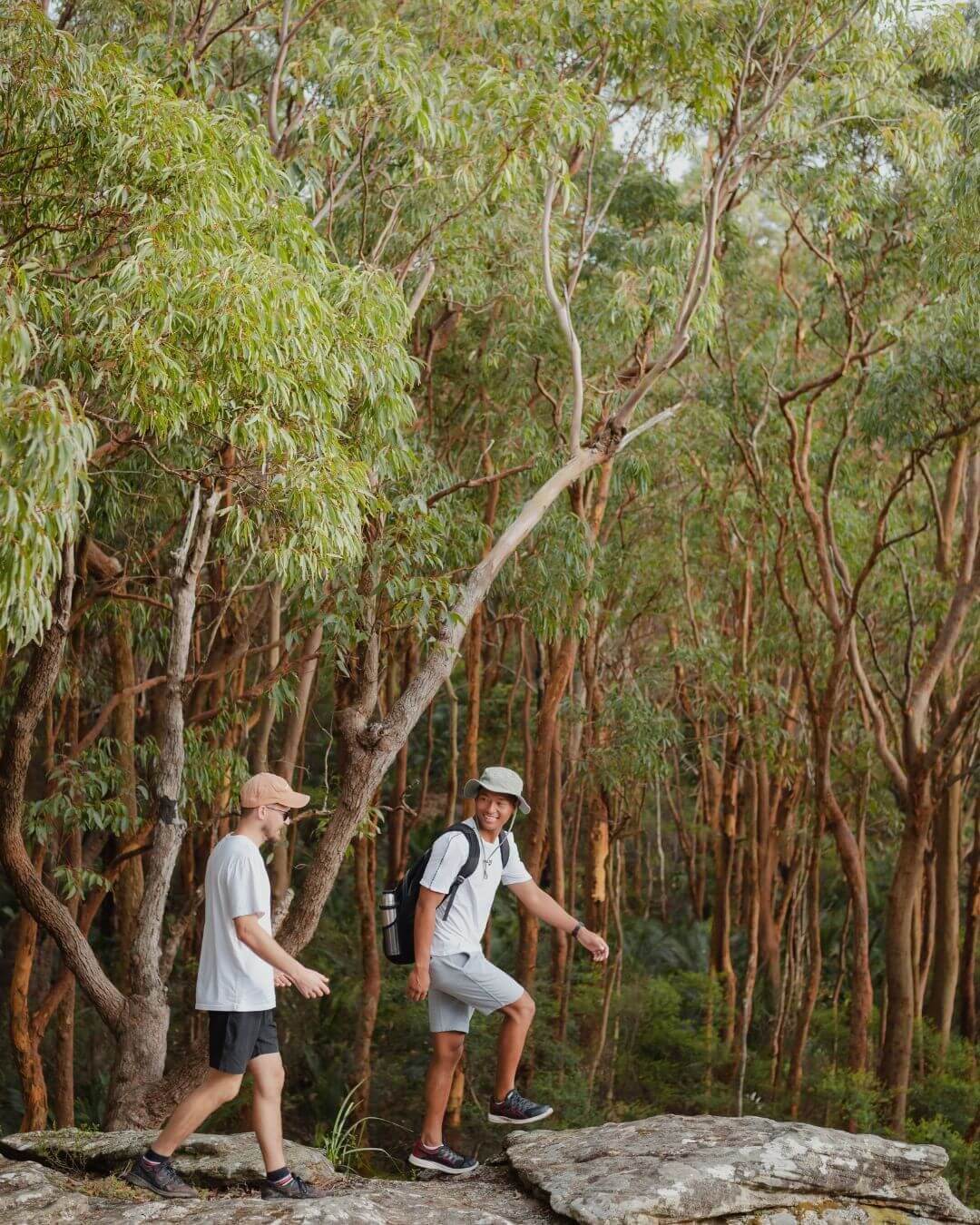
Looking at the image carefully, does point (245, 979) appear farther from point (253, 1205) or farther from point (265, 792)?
point (253, 1205)

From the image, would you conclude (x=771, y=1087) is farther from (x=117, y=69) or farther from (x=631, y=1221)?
(x=117, y=69)

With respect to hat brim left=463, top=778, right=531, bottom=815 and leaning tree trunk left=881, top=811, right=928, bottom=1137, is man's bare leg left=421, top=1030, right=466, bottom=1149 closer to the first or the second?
hat brim left=463, top=778, right=531, bottom=815

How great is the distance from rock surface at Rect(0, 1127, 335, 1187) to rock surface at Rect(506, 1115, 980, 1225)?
90 centimetres

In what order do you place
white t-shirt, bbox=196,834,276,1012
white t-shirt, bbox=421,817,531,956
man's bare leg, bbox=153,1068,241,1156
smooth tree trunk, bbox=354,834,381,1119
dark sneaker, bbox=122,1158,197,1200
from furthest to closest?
1. smooth tree trunk, bbox=354,834,381,1119
2. white t-shirt, bbox=421,817,531,956
3. dark sneaker, bbox=122,1158,197,1200
4. man's bare leg, bbox=153,1068,241,1156
5. white t-shirt, bbox=196,834,276,1012

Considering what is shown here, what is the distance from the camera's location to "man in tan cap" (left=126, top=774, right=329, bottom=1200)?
4.65 m

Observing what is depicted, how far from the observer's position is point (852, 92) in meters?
10.8

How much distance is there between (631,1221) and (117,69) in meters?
5.44

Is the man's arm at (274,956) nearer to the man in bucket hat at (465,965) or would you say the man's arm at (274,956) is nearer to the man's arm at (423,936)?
the man's arm at (423,936)

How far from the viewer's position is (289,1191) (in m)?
4.84

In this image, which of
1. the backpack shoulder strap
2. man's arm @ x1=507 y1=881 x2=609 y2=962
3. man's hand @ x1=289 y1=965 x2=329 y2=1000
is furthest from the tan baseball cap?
man's arm @ x1=507 y1=881 x2=609 y2=962

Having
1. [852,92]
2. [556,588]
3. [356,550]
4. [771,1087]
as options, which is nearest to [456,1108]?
[771,1087]

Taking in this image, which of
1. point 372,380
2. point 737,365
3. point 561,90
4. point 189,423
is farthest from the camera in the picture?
point 737,365

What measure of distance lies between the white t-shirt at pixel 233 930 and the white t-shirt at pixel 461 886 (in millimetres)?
815

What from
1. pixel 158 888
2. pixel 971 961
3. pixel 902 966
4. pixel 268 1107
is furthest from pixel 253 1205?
pixel 971 961
